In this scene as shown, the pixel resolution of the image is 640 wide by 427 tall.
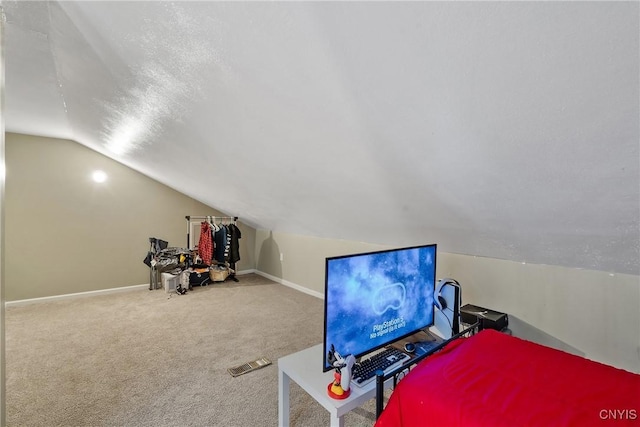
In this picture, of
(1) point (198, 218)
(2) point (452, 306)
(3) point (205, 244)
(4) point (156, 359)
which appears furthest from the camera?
(1) point (198, 218)

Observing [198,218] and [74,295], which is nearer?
[74,295]

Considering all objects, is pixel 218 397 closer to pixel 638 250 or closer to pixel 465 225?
pixel 465 225

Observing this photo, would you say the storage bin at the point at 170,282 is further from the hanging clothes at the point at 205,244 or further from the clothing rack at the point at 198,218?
the clothing rack at the point at 198,218

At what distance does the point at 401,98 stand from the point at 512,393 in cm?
128

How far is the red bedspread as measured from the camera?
101cm

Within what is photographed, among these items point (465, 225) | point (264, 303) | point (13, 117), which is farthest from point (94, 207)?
point (465, 225)

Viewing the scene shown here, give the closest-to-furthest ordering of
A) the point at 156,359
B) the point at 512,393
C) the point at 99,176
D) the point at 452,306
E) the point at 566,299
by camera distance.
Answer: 1. the point at 512,393
2. the point at 452,306
3. the point at 566,299
4. the point at 156,359
5. the point at 99,176

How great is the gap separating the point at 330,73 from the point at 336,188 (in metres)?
1.20

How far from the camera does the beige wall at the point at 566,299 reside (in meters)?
1.90

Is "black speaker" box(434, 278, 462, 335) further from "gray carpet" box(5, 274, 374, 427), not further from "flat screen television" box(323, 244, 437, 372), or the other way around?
"gray carpet" box(5, 274, 374, 427)

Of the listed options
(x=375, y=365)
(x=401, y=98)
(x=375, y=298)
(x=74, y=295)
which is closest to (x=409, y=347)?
(x=375, y=365)

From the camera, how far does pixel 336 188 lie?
7.99ft

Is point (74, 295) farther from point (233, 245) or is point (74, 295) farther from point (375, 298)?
point (375, 298)

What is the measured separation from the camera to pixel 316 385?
128cm
